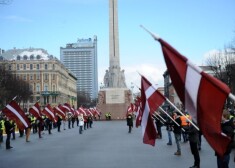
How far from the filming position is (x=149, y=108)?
10984 mm

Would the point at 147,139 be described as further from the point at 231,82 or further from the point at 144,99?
the point at 231,82

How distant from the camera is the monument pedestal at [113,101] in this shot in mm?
76375

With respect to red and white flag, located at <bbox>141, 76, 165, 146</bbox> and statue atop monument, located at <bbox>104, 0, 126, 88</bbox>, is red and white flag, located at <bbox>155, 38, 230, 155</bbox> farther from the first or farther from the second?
statue atop monument, located at <bbox>104, 0, 126, 88</bbox>

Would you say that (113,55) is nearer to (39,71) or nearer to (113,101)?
(113,101)

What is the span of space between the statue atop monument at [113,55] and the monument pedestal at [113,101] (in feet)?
5.28

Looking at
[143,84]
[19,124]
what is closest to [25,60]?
[19,124]

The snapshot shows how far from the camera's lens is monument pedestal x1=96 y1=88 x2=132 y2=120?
251 feet

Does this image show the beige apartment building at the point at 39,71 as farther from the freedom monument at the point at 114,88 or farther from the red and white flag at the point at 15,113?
the red and white flag at the point at 15,113

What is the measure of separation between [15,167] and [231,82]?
48.9m

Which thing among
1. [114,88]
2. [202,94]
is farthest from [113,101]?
[202,94]

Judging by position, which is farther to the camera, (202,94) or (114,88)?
(114,88)

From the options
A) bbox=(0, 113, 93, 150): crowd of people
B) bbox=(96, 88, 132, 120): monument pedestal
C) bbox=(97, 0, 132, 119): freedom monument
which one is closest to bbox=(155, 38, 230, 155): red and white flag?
bbox=(0, 113, 93, 150): crowd of people

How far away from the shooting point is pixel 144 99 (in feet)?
37.2

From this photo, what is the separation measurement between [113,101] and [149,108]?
66.3 metres
